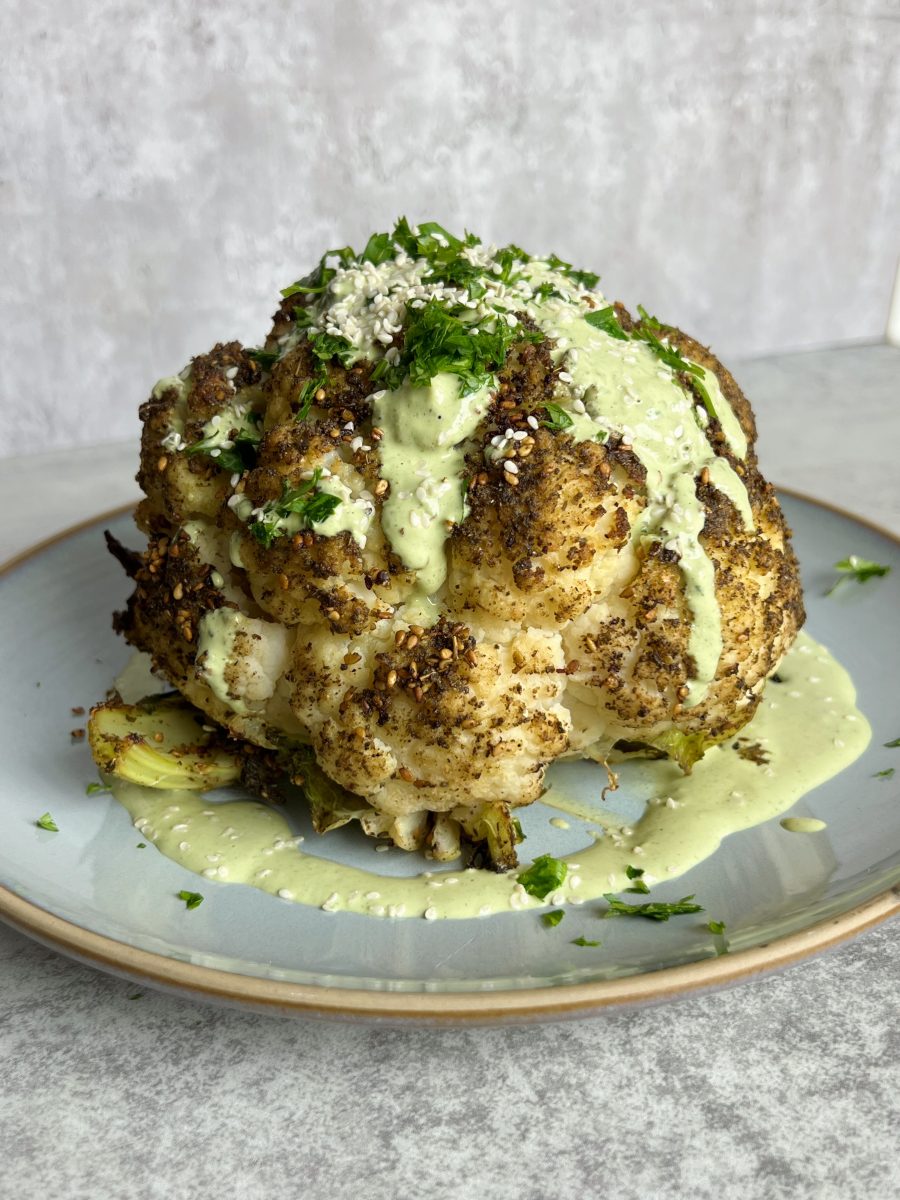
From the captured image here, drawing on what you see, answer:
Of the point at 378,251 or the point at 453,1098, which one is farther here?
the point at 378,251

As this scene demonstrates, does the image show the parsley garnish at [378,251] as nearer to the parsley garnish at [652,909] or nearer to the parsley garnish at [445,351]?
the parsley garnish at [445,351]

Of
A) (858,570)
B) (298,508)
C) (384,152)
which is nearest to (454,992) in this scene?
(298,508)

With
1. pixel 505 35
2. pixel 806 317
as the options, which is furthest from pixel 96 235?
pixel 806 317

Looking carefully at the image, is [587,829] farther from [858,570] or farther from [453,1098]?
[858,570]

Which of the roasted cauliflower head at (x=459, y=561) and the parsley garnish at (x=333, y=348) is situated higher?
the parsley garnish at (x=333, y=348)

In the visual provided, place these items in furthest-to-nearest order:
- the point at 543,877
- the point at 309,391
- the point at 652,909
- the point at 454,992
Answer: the point at 309,391, the point at 543,877, the point at 652,909, the point at 454,992

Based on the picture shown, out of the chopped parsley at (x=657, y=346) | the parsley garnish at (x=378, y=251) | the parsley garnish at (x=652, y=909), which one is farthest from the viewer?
the parsley garnish at (x=378, y=251)

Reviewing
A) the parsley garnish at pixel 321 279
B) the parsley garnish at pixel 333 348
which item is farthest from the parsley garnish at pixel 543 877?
the parsley garnish at pixel 321 279
